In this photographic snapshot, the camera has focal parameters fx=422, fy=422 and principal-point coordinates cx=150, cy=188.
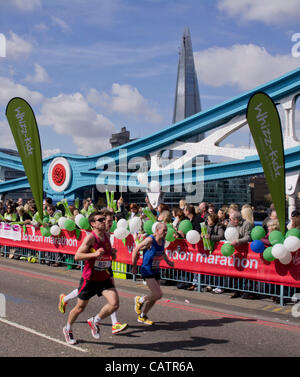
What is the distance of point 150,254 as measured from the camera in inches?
283

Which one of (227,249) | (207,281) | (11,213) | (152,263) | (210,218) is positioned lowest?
(207,281)

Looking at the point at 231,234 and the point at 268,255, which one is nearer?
the point at 268,255

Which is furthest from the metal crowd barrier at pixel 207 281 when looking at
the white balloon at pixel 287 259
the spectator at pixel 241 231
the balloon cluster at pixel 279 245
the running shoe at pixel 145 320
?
the running shoe at pixel 145 320

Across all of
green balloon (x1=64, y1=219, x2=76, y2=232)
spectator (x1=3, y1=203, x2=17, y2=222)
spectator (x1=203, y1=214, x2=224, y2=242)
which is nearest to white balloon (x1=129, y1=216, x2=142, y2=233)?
spectator (x1=203, y1=214, x2=224, y2=242)

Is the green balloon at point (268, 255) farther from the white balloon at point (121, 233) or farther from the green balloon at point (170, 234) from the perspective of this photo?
the white balloon at point (121, 233)

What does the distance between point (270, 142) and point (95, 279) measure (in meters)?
5.55

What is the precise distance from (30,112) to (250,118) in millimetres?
7839

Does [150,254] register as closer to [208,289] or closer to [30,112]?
[208,289]

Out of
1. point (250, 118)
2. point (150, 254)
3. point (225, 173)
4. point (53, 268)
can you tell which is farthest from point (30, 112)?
point (225, 173)

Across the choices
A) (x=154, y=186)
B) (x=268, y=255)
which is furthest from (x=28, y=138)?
(x=154, y=186)

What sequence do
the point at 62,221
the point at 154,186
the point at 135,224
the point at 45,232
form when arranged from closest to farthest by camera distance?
the point at 135,224
the point at 62,221
the point at 45,232
the point at 154,186

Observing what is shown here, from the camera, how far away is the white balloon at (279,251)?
8188 millimetres

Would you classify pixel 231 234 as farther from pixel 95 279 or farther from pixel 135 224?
Answer: pixel 95 279

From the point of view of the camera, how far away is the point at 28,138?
14.5 m
